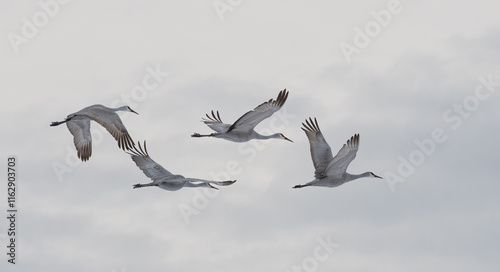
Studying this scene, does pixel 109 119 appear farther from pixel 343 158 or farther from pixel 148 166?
pixel 343 158

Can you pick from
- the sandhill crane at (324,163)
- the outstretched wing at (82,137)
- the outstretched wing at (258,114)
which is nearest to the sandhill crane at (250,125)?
the outstretched wing at (258,114)

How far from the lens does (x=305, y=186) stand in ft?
117

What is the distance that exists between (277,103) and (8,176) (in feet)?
41.0

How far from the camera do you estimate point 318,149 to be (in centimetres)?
3578

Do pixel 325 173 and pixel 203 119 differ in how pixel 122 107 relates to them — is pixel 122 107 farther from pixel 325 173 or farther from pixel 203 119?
pixel 325 173

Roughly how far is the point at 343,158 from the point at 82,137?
1123 centimetres

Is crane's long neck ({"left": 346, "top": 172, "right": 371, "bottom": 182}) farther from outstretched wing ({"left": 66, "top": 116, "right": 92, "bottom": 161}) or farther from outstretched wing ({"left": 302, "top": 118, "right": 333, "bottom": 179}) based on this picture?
outstretched wing ({"left": 66, "top": 116, "right": 92, "bottom": 161})

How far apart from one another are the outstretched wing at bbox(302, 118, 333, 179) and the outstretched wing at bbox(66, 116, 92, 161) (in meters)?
9.36

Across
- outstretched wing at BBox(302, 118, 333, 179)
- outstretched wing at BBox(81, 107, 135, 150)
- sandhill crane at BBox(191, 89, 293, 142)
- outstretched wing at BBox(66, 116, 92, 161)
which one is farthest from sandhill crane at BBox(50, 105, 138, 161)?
outstretched wing at BBox(302, 118, 333, 179)

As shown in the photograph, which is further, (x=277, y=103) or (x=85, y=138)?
(x=85, y=138)

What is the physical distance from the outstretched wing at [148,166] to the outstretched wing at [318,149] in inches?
203

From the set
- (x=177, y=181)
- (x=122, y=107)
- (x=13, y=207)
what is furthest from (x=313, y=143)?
(x=13, y=207)

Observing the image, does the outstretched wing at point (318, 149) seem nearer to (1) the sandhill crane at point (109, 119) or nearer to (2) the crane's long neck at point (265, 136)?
(2) the crane's long neck at point (265, 136)

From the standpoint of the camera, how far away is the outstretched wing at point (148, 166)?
3578cm
